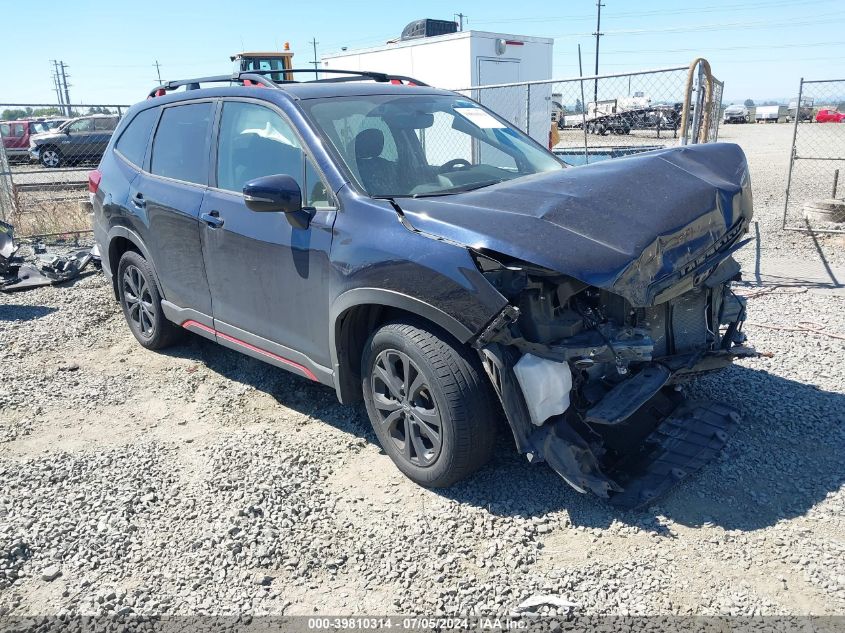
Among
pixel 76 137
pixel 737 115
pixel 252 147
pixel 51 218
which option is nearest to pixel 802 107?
pixel 252 147

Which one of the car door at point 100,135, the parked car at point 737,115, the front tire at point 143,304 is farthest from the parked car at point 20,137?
the parked car at point 737,115

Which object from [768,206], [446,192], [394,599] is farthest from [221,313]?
[768,206]

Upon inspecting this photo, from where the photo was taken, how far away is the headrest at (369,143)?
379 cm

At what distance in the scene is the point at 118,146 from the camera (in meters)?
5.53

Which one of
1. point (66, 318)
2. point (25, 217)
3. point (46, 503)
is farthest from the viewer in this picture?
point (25, 217)

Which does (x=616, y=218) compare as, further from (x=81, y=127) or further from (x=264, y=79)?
(x=81, y=127)

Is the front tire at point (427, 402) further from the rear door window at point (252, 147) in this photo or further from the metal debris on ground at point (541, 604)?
the rear door window at point (252, 147)

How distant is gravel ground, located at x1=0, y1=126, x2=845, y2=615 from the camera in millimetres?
2760

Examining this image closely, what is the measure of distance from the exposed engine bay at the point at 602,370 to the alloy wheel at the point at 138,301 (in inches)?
135

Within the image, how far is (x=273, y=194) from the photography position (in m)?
3.46

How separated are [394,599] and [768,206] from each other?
11660 millimetres

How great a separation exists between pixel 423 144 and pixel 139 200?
227 centimetres

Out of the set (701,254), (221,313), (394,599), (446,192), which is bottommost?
(394,599)

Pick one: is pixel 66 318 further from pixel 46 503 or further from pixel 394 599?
pixel 394 599
